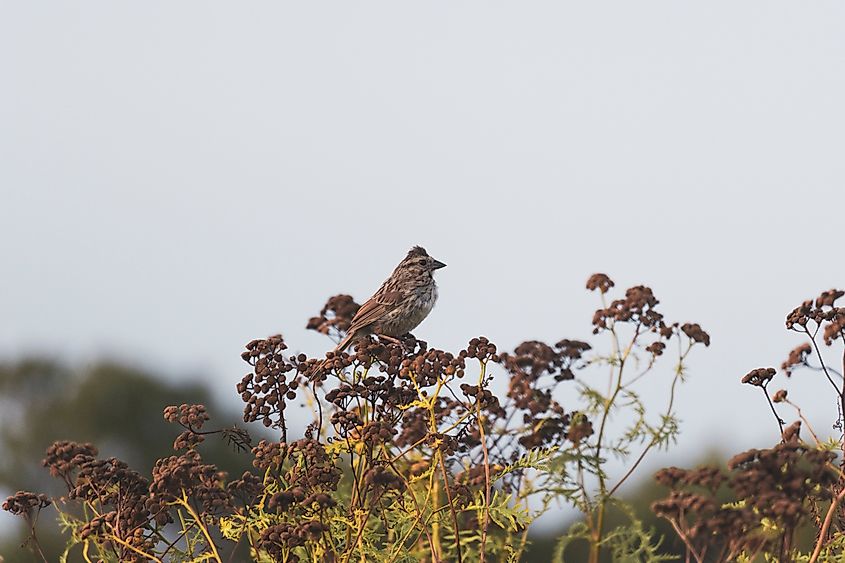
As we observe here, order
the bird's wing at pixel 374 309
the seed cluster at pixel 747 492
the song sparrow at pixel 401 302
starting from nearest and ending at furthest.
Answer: the seed cluster at pixel 747 492, the bird's wing at pixel 374 309, the song sparrow at pixel 401 302

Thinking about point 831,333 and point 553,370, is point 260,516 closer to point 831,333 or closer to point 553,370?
point 553,370

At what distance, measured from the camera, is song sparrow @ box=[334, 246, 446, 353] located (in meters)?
8.29

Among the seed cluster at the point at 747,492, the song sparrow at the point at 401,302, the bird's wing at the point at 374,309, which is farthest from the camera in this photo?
the song sparrow at the point at 401,302

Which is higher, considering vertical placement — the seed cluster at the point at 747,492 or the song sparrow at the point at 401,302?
the song sparrow at the point at 401,302

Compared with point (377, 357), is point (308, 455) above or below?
below

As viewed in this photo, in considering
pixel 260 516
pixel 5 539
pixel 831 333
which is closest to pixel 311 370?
pixel 260 516

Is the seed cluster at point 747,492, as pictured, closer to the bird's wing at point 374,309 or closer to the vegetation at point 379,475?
the vegetation at point 379,475

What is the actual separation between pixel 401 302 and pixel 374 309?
15.4 inches

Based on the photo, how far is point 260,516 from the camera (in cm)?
517

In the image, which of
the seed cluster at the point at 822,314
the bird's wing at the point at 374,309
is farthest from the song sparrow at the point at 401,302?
the seed cluster at the point at 822,314

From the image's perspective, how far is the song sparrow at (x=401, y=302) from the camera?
326 inches

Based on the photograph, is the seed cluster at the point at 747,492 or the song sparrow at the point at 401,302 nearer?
the seed cluster at the point at 747,492

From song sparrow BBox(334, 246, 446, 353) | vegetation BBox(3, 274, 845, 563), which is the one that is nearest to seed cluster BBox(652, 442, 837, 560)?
Result: vegetation BBox(3, 274, 845, 563)

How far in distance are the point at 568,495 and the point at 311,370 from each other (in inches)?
51.6
